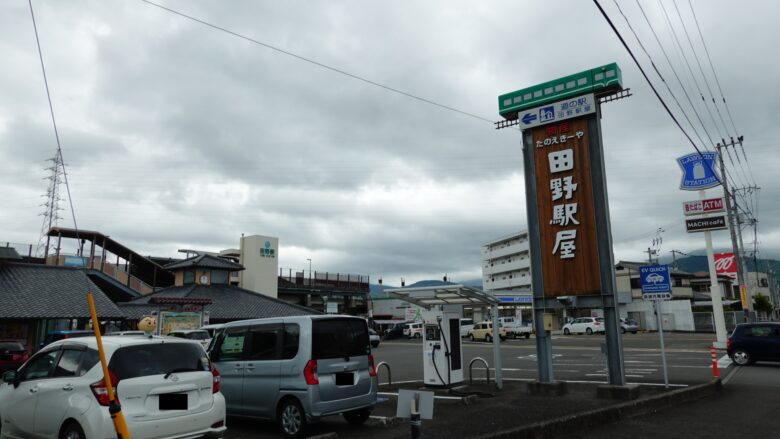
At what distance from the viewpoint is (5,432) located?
254 inches

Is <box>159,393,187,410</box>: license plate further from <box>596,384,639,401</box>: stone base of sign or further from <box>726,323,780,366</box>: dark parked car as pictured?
<box>726,323,780,366</box>: dark parked car

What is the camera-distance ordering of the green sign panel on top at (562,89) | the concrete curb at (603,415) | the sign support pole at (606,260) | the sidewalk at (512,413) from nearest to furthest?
the concrete curb at (603,415) → the sidewalk at (512,413) → the sign support pole at (606,260) → the green sign panel on top at (562,89)

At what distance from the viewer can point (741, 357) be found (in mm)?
17328

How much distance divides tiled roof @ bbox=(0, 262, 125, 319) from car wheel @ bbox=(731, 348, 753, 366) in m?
25.6

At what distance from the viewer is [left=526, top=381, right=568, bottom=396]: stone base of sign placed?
11102 millimetres

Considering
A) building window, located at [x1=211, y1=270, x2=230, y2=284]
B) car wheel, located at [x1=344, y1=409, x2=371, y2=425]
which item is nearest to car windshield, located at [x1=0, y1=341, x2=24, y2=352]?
car wheel, located at [x1=344, y1=409, x2=371, y2=425]

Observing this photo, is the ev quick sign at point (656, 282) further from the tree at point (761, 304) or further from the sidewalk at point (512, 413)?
the tree at point (761, 304)

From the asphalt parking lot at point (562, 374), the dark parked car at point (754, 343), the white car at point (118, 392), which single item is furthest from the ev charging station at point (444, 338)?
the dark parked car at point (754, 343)

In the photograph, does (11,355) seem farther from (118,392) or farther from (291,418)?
(118,392)

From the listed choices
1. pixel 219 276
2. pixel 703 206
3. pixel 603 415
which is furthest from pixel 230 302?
pixel 603 415

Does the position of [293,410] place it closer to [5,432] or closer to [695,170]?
[5,432]

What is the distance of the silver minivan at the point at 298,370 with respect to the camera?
24.0 feet

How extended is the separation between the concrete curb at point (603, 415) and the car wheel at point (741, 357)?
23.5 ft

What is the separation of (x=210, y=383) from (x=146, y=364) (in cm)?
81
